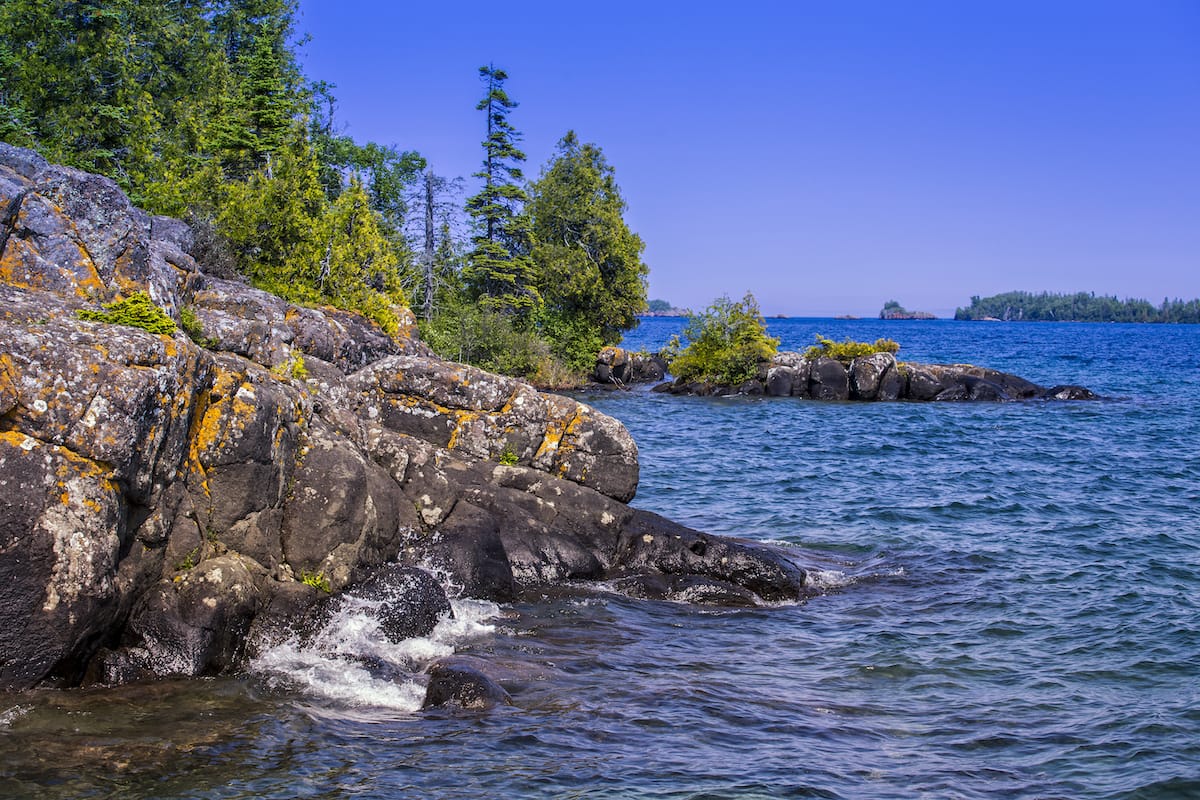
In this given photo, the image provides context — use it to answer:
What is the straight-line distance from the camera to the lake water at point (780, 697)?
970cm

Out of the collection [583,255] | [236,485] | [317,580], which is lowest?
[317,580]

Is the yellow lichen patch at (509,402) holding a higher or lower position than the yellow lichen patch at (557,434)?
higher

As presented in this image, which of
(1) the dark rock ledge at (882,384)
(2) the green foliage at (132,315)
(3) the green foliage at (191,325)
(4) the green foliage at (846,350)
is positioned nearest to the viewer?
(2) the green foliage at (132,315)

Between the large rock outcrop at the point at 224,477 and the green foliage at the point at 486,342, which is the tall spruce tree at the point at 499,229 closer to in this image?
the green foliage at the point at 486,342

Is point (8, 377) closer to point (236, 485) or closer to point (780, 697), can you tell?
point (236, 485)

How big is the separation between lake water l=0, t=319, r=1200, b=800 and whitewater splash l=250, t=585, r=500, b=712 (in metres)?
0.05

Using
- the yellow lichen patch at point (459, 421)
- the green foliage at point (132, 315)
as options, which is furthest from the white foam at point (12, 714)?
the yellow lichen patch at point (459, 421)

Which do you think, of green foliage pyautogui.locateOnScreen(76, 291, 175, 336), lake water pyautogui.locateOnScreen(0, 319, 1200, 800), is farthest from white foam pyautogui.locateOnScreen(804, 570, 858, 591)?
green foliage pyautogui.locateOnScreen(76, 291, 175, 336)

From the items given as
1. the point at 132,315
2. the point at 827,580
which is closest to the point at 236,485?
the point at 132,315

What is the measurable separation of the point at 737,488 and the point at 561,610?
507 inches

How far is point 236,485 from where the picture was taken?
13.3 m

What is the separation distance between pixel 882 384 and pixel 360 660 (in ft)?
151

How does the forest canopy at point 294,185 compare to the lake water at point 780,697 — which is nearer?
the lake water at point 780,697

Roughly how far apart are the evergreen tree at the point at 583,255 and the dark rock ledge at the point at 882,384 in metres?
8.86
